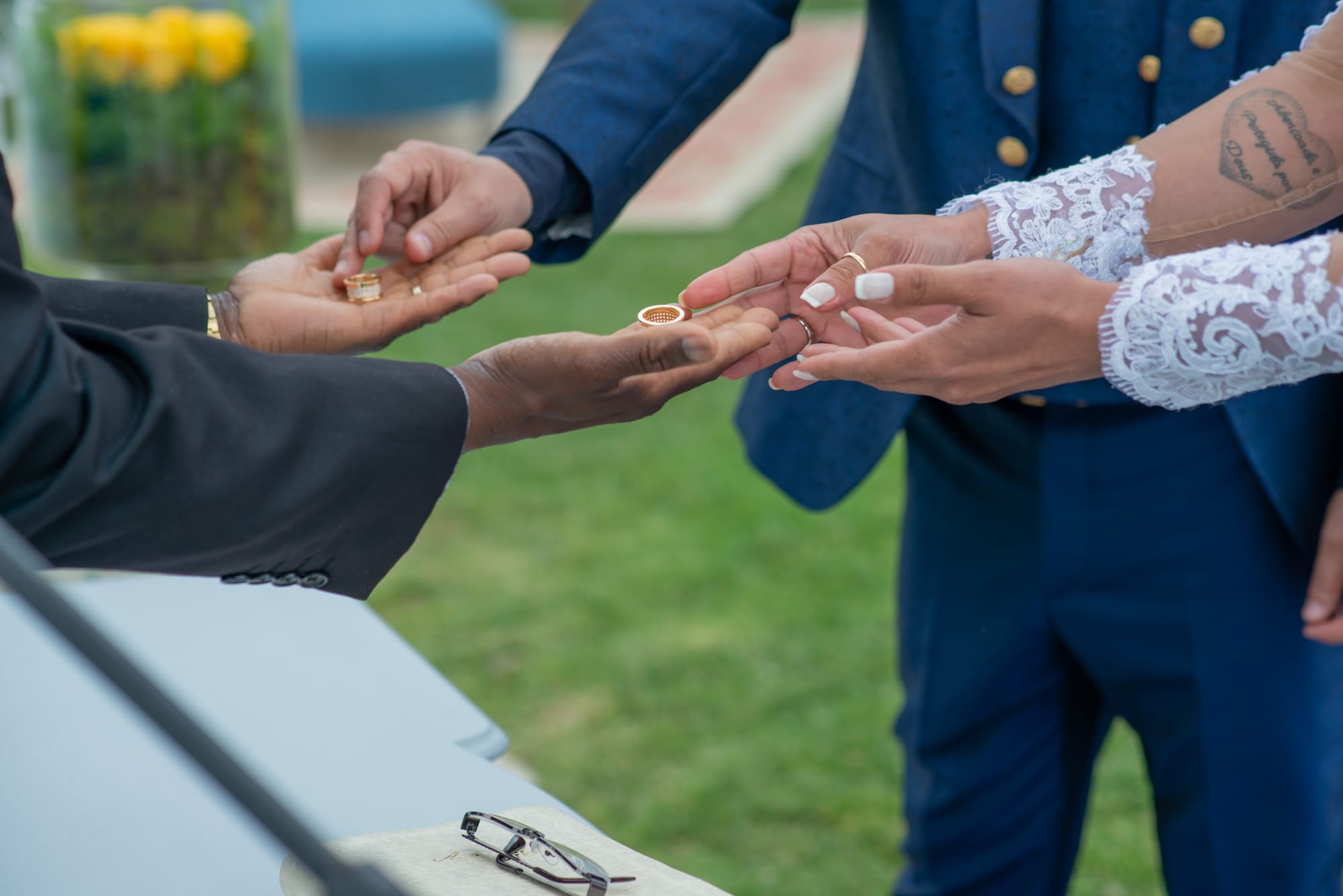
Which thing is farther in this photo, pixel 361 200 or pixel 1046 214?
pixel 361 200

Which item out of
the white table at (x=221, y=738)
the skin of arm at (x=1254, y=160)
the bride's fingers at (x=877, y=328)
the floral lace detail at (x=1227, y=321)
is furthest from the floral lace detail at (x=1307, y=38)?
the white table at (x=221, y=738)

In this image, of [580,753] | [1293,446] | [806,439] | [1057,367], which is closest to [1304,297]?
[1057,367]

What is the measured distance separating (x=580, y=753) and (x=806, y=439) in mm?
1356

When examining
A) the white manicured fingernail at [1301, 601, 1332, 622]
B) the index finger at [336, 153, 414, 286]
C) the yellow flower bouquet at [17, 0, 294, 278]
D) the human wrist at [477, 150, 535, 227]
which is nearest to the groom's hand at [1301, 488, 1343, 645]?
the white manicured fingernail at [1301, 601, 1332, 622]

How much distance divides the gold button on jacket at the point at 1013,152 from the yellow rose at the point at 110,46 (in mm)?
1694

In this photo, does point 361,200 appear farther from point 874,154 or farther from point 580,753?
point 580,753

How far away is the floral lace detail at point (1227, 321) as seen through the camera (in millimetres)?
1158

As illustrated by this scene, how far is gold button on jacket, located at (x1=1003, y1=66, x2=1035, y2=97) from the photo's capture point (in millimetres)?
1428

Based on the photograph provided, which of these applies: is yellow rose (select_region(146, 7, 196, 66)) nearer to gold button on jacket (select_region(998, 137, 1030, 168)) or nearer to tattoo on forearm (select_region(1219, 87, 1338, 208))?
gold button on jacket (select_region(998, 137, 1030, 168))

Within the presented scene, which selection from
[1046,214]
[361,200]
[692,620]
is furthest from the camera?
[692,620]

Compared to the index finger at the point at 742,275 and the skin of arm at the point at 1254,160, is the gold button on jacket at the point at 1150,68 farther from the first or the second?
the index finger at the point at 742,275

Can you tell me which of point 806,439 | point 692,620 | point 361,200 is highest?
point 361,200

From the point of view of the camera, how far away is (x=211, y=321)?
150cm

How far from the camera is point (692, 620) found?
3.35 meters
